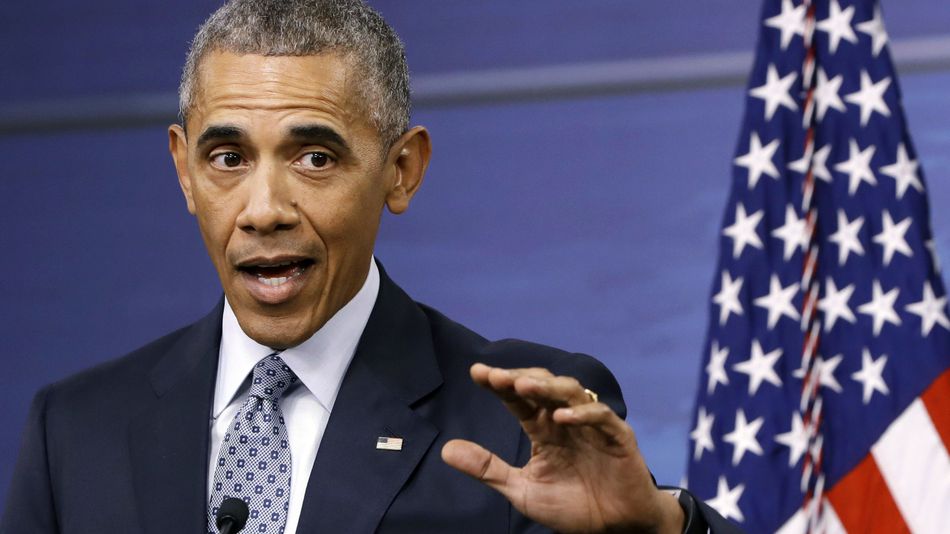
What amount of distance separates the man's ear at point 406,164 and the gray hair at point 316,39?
0.04m

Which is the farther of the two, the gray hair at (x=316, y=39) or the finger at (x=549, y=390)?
the gray hair at (x=316, y=39)

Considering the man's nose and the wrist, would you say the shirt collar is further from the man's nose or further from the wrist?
the wrist

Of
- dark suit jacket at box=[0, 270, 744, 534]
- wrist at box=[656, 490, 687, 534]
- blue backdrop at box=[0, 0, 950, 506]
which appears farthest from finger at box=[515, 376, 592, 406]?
blue backdrop at box=[0, 0, 950, 506]

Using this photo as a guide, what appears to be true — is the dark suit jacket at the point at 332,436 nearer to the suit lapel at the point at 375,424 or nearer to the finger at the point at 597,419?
the suit lapel at the point at 375,424

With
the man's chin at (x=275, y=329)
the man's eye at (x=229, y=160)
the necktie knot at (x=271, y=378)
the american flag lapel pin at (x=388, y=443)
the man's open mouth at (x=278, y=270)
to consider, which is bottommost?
the american flag lapel pin at (x=388, y=443)

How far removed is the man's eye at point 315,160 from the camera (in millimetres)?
1734

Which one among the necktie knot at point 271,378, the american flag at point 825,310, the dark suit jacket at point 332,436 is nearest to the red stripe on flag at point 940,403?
the american flag at point 825,310

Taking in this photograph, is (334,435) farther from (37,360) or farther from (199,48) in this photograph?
(37,360)

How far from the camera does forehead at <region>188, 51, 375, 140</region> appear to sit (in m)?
1.72

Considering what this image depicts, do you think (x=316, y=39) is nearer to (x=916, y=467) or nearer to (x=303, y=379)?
(x=303, y=379)

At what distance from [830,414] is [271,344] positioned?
5.09 ft

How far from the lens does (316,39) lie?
1.74 m

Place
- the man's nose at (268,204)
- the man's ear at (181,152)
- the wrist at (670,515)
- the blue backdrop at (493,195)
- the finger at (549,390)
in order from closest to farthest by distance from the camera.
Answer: the finger at (549,390)
the wrist at (670,515)
the man's nose at (268,204)
the man's ear at (181,152)
the blue backdrop at (493,195)

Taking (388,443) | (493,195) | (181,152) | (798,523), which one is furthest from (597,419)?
(493,195)
